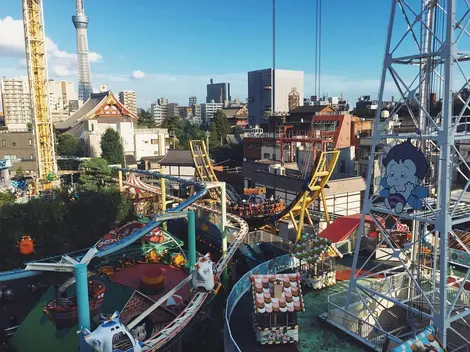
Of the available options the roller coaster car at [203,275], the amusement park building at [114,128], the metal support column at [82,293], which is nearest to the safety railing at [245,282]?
the roller coaster car at [203,275]

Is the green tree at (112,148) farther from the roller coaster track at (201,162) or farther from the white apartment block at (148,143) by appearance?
the roller coaster track at (201,162)

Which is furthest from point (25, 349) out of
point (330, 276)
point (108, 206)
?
point (108, 206)

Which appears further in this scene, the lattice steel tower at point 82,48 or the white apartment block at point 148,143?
the lattice steel tower at point 82,48

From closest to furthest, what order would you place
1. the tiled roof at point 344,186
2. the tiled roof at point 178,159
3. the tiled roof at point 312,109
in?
the tiled roof at point 344,186 → the tiled roof at point 178,159 → the tiled roof at point 312,109

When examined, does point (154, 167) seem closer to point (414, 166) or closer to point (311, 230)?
point (311, 230)

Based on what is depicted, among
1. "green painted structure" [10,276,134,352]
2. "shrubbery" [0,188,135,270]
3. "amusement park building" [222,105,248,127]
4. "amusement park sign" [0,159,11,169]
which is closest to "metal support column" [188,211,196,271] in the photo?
"green painted structure" [10,276,134,352]

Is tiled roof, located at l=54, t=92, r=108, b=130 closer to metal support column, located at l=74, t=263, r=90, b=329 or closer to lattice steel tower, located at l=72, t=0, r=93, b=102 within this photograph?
metal support column, located at l=74, t=263, r=90, b=329
